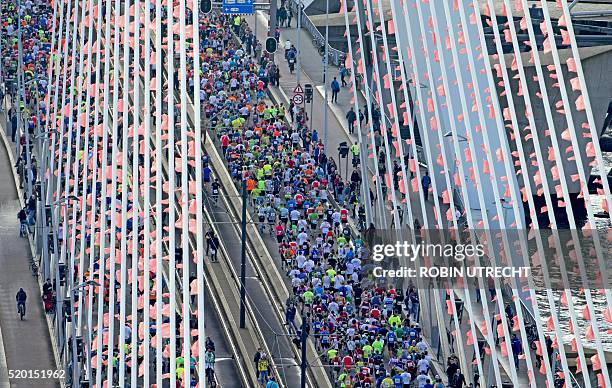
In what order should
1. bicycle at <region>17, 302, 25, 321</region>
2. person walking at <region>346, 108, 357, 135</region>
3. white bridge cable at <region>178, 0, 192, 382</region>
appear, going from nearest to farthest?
white bridge cable at <region>178, 0, 192, 382</region>
bicycle at <region>17, 302, 25, 321</region>
person walking at <region>346, 108, 357, 135</region>

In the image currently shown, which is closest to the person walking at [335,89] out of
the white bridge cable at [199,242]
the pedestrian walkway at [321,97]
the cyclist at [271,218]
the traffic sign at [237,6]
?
the pedestrian walkway at [321,97]

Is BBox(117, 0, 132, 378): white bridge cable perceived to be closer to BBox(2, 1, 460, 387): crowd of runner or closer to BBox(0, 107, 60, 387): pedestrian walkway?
BBox(2, 1, 460, 387): crowd of runner

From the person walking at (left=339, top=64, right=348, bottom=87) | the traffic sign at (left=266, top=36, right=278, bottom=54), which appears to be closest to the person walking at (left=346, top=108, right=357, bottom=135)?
the person walking at (left=339, top=64, right=348, bottom=87)

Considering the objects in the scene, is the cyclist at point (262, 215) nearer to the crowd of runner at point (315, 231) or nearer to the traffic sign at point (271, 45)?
the crowd of runner at point (315, 231)

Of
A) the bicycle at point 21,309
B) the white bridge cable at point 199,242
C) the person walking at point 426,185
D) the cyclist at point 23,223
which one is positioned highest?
the person walking at point 426,185

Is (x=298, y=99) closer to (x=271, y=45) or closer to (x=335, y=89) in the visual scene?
(x=335, y=89)

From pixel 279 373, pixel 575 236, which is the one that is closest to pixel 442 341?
pixel 279 373
